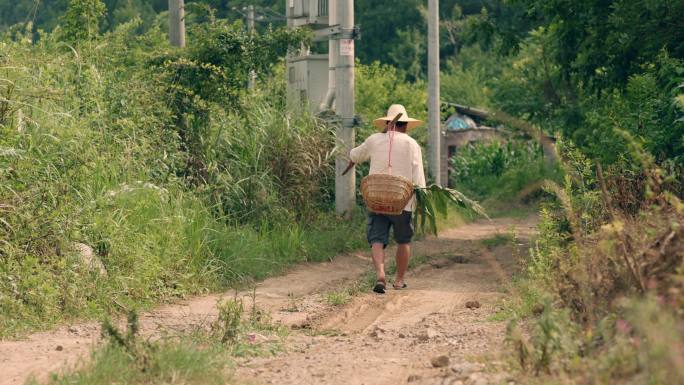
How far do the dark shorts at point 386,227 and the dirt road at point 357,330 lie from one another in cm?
A: 55

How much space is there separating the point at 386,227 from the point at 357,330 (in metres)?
2.58

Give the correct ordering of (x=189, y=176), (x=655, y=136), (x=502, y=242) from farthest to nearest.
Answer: (x=502, y=242)
(x=189, y=176)
(x=655, y=136)

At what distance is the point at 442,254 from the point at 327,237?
1.47 metres

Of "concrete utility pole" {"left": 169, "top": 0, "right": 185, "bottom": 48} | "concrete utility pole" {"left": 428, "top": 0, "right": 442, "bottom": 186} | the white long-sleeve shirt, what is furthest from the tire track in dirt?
"concrete utility pole" {"left": 428, "top": 0, "right": 442, "bottom": 186}

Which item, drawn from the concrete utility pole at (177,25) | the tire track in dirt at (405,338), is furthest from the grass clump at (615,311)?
the concrete utility pole at (177,25)

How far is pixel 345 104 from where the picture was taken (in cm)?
1672

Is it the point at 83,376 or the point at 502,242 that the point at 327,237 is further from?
the point at 83,376

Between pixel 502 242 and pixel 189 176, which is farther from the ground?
pixel 189 176

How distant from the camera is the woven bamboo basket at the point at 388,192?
456 inches

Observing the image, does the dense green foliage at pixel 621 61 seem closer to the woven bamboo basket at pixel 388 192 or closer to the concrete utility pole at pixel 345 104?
the woven bamboo basket at pixel 388 192

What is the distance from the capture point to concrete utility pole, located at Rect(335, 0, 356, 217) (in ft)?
54.3

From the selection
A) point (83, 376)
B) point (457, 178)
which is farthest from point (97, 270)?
point (457, 178)

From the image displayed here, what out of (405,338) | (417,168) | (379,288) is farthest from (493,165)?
(405,338)

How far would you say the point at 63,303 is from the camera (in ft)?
31.6
